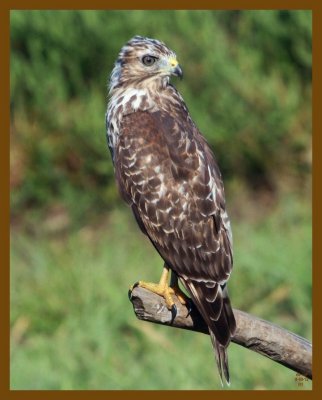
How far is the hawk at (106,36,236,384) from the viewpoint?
5414 millimetres

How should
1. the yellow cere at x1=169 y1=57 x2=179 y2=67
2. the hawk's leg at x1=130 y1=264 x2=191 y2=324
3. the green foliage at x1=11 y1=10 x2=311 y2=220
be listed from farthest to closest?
the green foliage at x1=11 y1=10 x2=311 y2=220, the yellow cere at x1=169 y1=57 x2=179 y2=67, the hawk's leg at x1=130 y1=264 x2=191 y2=324

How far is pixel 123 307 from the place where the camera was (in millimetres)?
8570

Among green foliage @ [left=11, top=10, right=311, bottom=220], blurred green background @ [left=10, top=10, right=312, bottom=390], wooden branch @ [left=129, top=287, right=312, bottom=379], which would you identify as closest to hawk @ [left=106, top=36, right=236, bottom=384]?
wooden branch @ [left=129, top=287, right=312, bottom=379]

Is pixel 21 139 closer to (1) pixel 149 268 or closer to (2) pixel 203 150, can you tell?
(1) pixel 149 268

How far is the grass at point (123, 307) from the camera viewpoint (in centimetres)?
770

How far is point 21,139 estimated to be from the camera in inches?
409

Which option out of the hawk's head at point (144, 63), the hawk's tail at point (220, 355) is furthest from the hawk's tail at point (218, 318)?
the hawk's head at point (144, 63)

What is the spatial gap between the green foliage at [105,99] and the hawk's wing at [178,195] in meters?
4.56

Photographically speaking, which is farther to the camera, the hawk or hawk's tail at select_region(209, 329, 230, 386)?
the hawk

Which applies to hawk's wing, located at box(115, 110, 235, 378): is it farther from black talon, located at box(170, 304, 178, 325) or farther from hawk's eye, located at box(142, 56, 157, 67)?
hawk's eye, located at box(142, 56, 157, 67)

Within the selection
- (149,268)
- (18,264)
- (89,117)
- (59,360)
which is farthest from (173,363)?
(89,117)

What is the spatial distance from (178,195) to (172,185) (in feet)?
0.19

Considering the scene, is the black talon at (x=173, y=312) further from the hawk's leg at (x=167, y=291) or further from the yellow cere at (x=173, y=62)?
the yellow cere at (x=173, y=62)

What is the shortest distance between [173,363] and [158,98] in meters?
2.63
